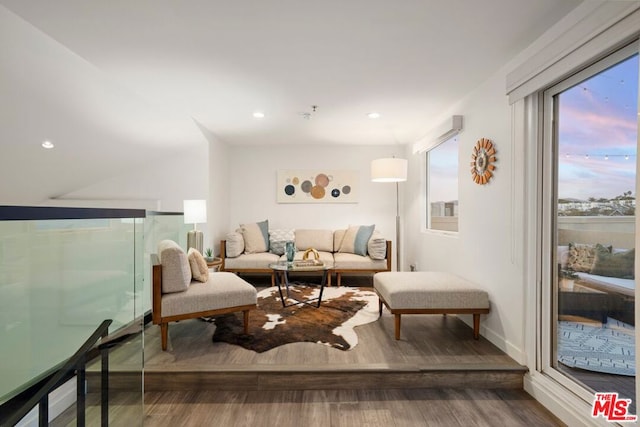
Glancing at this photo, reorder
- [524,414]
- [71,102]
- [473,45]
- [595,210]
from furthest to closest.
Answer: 1. [71,102]
2. [473,45]
3. [524,414]
4. [595,210]

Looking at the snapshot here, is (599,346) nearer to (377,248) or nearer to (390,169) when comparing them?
(390,169)

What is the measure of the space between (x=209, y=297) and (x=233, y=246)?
81.1 inches

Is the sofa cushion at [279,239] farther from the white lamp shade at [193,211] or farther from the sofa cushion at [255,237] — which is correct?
the white lamp shade at [193,211]

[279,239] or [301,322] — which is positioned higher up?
[279,239]

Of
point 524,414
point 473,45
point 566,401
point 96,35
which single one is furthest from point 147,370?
point 473,45

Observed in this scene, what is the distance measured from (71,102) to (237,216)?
9.60 feet

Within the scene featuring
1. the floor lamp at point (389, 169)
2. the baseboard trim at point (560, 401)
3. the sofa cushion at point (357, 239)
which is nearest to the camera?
the baseboard trim at point (560, 401)

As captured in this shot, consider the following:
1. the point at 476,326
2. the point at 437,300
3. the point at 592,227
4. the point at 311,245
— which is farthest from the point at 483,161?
the point at 311,245

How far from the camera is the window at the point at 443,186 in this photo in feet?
11.8

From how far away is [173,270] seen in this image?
7.93ft

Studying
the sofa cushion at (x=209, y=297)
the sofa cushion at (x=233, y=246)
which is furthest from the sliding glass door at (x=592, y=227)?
the sofa cushion at (x=233, y=246)

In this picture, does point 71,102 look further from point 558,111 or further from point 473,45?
point 558,111

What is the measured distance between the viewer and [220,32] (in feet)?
6.54

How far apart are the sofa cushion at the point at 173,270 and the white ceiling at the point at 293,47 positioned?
1.48 metres
